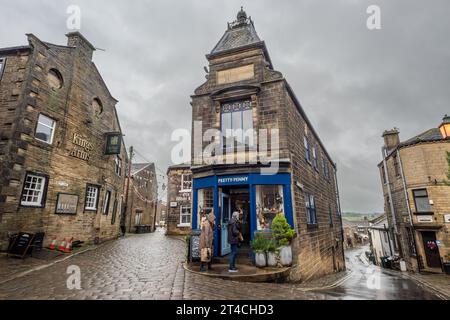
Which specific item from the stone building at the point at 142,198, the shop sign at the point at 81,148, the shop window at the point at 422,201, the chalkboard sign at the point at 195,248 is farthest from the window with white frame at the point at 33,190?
the shop window at the point at 422,201

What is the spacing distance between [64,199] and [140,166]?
22125mm

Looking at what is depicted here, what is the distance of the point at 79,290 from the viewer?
529 centimetres

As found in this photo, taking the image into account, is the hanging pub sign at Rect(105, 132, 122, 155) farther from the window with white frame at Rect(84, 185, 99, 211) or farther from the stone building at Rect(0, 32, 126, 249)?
the window with white frame at Rect(84, 185, 99, 211)

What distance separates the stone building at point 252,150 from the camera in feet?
30.0

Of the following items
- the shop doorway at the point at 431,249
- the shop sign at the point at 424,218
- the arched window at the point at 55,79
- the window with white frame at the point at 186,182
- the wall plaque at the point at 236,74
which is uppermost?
the arched window at the point at 55,79

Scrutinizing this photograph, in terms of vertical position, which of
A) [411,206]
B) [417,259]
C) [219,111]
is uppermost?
[219,111]

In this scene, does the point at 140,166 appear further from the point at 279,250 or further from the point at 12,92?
the point at 279,250

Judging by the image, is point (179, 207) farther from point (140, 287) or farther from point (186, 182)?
point (140, 287)

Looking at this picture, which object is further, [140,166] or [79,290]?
[140,166]

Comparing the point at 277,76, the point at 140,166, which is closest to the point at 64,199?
the point at 277,76

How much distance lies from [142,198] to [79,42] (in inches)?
809

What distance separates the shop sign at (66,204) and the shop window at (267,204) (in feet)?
35.1

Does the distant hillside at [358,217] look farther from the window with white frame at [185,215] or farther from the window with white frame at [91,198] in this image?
the window with white frame at [91,198]
